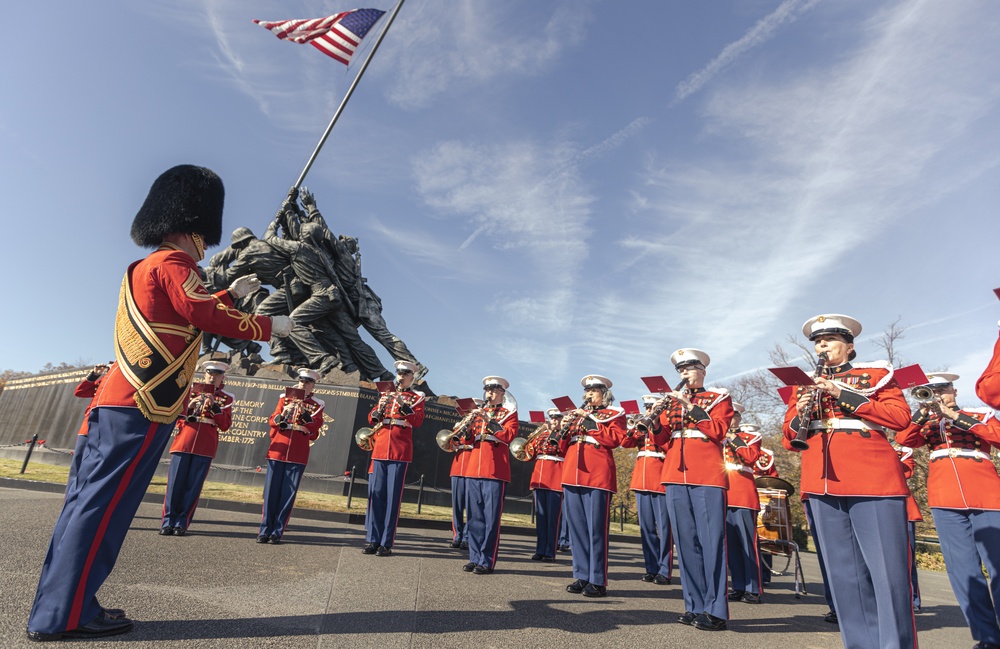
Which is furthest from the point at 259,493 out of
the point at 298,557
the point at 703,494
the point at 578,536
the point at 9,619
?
the point at 703,494

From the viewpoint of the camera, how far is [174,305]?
3559 millimetres

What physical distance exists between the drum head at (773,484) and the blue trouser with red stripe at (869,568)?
4762 millimetres

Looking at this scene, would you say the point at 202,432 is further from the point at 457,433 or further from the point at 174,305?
the point at 174,305

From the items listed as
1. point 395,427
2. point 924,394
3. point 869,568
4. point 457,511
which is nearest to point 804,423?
point 869,568

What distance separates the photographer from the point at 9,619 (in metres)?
3.23

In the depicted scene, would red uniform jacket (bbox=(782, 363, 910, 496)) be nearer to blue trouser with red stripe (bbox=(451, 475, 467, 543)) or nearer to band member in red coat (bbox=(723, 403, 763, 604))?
band member in red coat (bbox=(723, 403, 763, 604))

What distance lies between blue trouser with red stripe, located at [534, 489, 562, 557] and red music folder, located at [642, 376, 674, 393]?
13.4ft

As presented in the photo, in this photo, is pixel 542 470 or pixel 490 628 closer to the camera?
pixel 490 628

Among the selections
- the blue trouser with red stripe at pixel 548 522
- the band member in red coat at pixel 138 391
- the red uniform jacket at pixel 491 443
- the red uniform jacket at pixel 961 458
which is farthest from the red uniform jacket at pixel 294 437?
the red uniform jacket at pixel 961 458

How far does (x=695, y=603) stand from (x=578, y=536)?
4.87 ft

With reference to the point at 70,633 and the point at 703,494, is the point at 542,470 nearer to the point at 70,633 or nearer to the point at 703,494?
the point at 703,494

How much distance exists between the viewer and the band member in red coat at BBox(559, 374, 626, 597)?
5.98m

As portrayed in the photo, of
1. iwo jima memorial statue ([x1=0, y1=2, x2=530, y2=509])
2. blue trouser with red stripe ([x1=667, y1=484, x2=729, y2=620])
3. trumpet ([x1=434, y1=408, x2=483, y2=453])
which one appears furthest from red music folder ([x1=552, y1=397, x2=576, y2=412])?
iwo jima memorial statue ([x1=0, y1=2, x2=530, y2=509])

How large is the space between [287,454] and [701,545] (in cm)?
607
